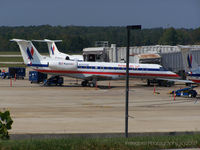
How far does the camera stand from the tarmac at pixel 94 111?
21.8 metres

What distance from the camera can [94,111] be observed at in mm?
A: 28359

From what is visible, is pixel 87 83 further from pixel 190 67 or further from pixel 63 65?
pixel 190 67

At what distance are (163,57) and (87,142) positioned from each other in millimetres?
42988

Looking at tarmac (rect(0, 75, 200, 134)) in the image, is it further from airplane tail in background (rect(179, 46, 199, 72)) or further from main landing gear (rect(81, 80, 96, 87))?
main landing gear (rect(81, 80, 96, 87))

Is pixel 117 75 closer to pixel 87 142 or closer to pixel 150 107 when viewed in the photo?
pixel 150 107

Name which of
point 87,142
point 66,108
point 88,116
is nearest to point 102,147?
point 87,142

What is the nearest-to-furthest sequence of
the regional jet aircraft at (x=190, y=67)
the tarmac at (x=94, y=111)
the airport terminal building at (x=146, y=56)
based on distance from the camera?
the tarmac at (x=94, y=111), the regional jet aircraft at (x=190, y=67), the airport terminal building at (x=146, y=56)

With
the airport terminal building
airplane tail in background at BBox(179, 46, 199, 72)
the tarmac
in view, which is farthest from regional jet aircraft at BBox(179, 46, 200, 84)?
the airport terminal building

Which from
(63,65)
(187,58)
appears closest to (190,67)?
(187,58)

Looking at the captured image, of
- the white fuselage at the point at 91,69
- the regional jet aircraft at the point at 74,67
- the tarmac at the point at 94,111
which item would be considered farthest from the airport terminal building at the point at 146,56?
the tarmac at the point at 94,111

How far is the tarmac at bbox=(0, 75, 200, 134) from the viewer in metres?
21.8

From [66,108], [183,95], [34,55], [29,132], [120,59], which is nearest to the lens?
[29,132]

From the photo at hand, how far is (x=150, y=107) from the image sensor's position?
31.4 m

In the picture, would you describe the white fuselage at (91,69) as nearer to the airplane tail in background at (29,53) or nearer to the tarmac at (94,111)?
the airplane tail in background at (29,53)
